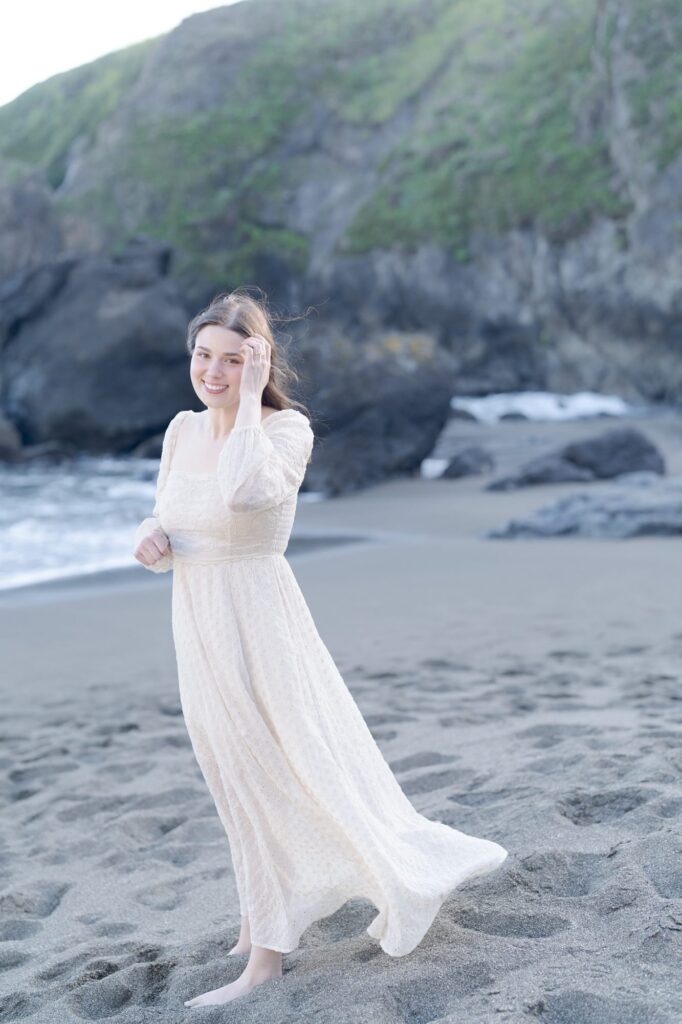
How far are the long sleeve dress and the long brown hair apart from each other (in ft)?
0.56

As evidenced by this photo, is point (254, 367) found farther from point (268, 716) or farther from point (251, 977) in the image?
point (251, 977)

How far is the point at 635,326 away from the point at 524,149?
897cm

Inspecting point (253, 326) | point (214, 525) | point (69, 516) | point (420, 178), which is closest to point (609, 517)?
point (69, 516)

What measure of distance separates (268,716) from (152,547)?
0.51m

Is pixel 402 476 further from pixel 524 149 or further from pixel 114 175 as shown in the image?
pixel 114 175

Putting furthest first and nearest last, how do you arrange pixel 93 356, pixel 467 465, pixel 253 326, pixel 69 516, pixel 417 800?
pixel 93 356, pixel 467 465, pixel 69 516, pixel 417 800, pixel 253 326

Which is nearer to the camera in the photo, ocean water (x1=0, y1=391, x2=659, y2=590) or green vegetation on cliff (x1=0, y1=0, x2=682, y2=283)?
ocean water (x1=0, y1=391, x2=659, y2=590)

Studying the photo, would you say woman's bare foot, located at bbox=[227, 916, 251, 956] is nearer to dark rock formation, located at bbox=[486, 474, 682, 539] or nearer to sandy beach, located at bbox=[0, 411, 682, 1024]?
sandy beach, located at bbox=[0, 411, 682, 1024]

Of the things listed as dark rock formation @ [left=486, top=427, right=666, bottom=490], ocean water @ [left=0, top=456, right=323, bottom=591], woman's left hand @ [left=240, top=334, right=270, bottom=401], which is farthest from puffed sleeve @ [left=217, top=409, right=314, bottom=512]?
dark rock formation @ [left=486, top=427, right=666, bottom=490]

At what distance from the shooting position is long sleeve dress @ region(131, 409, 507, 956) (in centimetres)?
271

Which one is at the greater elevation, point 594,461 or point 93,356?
point 93,356

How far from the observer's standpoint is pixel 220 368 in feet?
9.49

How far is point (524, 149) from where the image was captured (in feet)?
123

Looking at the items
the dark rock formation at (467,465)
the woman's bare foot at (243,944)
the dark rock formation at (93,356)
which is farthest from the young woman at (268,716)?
the dark rock formation at (93,356)
